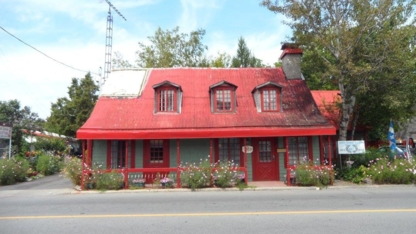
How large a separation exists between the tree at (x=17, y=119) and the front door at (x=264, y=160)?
19.9 meters

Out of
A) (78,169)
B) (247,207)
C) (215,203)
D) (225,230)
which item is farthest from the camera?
(78,169)

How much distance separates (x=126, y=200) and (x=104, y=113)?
21.5 feet

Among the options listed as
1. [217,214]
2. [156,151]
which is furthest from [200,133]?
[217,214]

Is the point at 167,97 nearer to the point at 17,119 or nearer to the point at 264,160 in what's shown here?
the point at 264,160

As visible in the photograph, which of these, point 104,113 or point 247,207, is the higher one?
point 104,113

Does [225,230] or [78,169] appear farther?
[78,169]

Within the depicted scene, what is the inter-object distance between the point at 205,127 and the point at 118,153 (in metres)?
4.63

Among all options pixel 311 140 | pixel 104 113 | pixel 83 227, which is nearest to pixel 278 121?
pixel 311 140

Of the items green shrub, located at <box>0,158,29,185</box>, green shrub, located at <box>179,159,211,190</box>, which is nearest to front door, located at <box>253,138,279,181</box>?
green shrub, located at <box>179,159,211,190</box>

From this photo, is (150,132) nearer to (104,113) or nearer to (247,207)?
(104,113)

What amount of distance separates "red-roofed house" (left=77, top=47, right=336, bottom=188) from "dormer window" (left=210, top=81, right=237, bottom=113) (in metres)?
0.03

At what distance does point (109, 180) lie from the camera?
46.2ft

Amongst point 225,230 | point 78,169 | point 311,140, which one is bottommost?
point 225,230

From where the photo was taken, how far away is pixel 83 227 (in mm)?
7180
